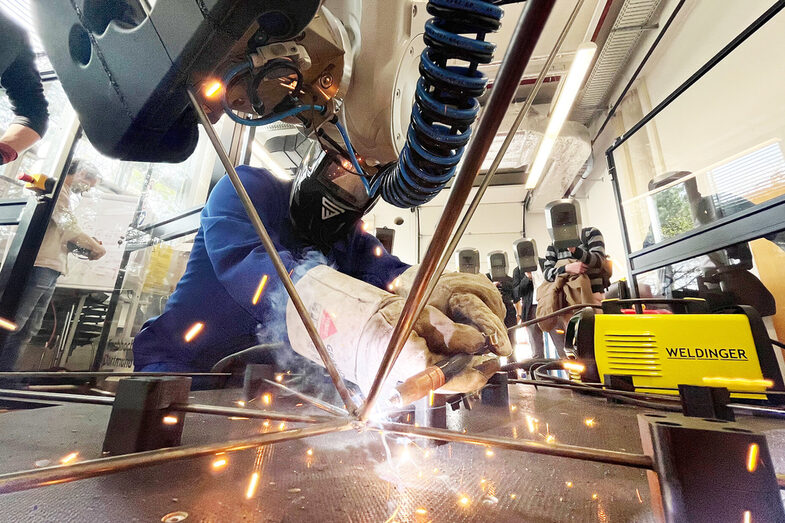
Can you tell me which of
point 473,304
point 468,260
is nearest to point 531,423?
point 473,304

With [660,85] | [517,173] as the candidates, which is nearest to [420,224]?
[517,173]

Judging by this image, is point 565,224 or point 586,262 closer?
point 586,262

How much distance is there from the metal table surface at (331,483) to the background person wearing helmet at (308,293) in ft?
0.45

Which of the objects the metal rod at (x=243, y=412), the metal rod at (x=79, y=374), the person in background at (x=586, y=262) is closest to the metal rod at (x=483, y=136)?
the metal rod at (x=243, y=412)

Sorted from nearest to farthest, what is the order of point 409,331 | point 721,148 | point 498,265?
1. point 409,331
2. point 721,148
3. point 498,265

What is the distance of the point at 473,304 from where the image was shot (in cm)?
70

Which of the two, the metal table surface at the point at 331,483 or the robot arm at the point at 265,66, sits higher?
→ the robot arm at the point at 265,66

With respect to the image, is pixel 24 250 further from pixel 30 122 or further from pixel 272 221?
pixel 272 221

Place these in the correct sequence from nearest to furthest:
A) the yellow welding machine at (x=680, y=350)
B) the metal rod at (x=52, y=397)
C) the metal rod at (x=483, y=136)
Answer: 1. the metal rod at (x=483, y=136)
2. the metal rod at (x=52, y=397)
3. the yellow welding machine at (x=680, y=350)

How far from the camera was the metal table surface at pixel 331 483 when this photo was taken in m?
0.31

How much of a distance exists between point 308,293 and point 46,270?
1.69m

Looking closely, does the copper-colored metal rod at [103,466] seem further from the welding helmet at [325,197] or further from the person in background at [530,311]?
the person in background at [530,311]

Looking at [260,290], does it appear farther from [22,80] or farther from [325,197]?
[22,80]

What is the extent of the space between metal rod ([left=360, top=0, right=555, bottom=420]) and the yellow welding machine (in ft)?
3.69
